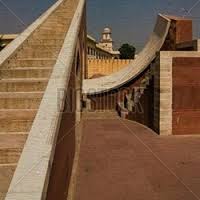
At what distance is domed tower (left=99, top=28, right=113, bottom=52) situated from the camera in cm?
6309

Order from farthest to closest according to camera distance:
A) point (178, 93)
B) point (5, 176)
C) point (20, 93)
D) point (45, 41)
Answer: point (178, 93) < point (45, 41) < point (20, 93) < point (5, 176)

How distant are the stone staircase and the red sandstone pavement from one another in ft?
4.01

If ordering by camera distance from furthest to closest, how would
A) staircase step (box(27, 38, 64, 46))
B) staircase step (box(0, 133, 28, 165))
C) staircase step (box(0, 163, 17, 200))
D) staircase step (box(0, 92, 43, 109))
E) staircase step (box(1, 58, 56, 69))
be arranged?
staircase step (box(27, 38, 64, 46))
staircase step (box(1, 58, 56, 69))
staircase step (box(0, 92, 43, 109))
staircase step (box(0, 133, 28, 165))
staircase step (box(0, 163, 17, 200))

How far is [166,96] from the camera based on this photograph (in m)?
8.27

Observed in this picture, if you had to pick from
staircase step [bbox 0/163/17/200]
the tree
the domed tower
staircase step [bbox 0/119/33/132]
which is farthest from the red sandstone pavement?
the domed tower

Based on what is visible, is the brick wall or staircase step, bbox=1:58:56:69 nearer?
staircase step, bbox=1:58:56:69

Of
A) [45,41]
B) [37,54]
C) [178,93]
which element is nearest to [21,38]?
[45,41]

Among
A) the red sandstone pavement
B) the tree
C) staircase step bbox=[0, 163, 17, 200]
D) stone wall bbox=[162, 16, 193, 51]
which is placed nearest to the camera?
staircase step bbox=[0, 163, 17, 200]

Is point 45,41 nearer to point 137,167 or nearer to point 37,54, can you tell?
point 37,54

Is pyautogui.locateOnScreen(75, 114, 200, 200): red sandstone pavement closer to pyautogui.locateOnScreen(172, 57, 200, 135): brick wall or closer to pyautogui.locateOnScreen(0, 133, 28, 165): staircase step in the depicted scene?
pyautogui.locateOnScreen(172, 57, 200, 135): brick wall

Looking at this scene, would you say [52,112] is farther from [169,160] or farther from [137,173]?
[169,160]

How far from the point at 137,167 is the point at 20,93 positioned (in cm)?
229

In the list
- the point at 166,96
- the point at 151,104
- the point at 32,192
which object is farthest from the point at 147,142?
the point at 32,192

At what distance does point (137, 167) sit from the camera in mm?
5605
